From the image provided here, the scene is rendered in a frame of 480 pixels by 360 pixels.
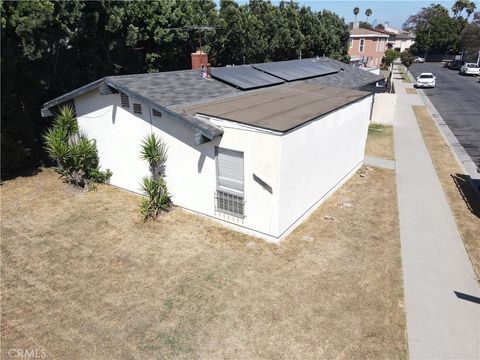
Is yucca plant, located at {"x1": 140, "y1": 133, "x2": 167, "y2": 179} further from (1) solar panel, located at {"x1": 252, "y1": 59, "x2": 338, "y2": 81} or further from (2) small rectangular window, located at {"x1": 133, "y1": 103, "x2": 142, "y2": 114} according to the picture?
(1) solar panel, located at {"x1": 252, "y1": 59, "x2": 338, "y2": 81}

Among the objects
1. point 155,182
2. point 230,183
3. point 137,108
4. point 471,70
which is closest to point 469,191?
point 230,183

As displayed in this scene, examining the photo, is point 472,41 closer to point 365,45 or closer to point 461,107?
point 365,45

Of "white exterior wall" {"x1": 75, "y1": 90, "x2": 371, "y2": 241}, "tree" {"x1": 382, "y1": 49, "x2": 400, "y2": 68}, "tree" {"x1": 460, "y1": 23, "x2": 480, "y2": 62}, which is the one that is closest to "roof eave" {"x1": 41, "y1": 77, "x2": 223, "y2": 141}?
"white exterior wall" {"x1": 75, "y1": 90, "x2": 371, "y2": 241}

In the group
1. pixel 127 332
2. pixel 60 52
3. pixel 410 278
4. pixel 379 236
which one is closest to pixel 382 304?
pixel 410 278

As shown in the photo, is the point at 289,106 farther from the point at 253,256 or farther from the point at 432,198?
the point at 432,198

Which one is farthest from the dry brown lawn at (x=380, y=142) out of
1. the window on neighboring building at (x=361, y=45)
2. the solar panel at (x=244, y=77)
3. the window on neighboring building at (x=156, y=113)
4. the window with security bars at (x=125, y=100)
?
the window on neighboring building at (x=361, y=45)

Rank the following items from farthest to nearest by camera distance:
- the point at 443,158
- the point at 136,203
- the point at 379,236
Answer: the point at 443,158, the point at 136,203, the point at 379,236
